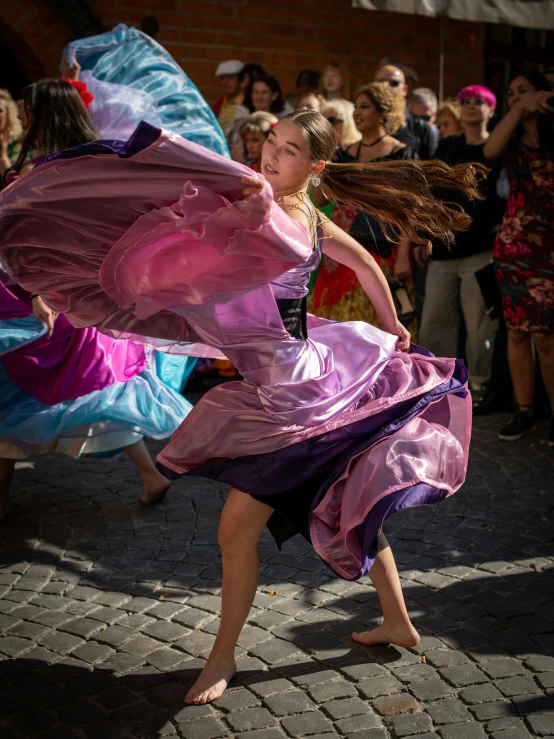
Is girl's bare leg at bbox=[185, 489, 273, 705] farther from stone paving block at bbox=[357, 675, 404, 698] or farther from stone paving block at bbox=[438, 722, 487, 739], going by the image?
stone paving block at bbox=[438, 722, 487, 739]

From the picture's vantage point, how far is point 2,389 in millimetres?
4695

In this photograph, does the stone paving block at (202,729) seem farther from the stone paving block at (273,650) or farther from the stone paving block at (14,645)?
the stone paving block at (14,645)

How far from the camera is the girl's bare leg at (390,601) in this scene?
3.33 metres

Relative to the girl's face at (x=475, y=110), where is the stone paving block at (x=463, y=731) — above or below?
below

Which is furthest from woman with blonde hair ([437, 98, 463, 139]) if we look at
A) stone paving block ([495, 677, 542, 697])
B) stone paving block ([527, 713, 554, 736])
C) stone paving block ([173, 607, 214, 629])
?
stone paving block ([527, 713, 554, 736])

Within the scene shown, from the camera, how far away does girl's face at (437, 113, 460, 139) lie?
7938 mm

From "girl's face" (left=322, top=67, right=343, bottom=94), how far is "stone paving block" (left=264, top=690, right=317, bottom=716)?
6.76 m

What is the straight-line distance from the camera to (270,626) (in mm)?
3666

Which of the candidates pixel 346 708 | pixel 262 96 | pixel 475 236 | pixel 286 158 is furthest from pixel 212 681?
pixel 262 96

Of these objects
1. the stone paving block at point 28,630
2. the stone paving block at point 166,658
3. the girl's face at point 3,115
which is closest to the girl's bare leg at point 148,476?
the stone paving block at point 28,630

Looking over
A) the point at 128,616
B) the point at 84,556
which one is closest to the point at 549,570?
the point at 128,616

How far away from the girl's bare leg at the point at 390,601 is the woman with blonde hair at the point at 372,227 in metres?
3.25

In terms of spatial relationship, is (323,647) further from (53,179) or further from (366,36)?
(366,36)

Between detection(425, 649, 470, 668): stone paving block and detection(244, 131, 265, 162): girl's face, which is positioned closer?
detection(425, 649, 470, 668): stone paving block
